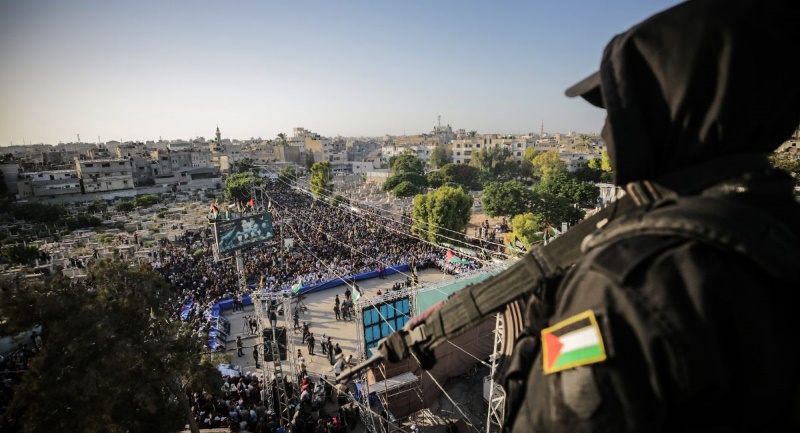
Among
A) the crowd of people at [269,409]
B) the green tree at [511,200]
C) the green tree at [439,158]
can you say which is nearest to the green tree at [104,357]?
the crowd of people at [269,409]

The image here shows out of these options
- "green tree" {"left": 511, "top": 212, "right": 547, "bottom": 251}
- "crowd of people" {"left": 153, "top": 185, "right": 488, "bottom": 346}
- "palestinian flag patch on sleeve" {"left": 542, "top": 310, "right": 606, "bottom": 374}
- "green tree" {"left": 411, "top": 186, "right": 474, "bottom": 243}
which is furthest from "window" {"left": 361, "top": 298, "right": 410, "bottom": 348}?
"palestinian flag patch on sleeve" {"left": 542, "top": 310, "right": 606, "bottom": 374}

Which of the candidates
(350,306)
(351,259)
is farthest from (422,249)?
(350,306)

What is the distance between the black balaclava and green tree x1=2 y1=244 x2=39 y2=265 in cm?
3966

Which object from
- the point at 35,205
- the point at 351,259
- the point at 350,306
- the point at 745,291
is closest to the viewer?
the point at 745,291

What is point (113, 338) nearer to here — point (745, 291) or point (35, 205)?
point (745, 291)

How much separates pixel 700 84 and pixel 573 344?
2.14 ft

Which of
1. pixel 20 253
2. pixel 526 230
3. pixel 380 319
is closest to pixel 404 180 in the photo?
pixel 526 230

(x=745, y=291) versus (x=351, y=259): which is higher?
(x=745, y=291)

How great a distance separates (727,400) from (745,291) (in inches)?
9.4

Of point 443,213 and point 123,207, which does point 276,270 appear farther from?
point 123,207

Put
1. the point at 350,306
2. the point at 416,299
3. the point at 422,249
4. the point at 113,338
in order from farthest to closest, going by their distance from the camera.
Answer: the point at 422,249
the point at 350,306
the point at 416,299
the point at 113,338

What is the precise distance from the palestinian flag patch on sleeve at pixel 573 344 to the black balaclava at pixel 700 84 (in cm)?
42

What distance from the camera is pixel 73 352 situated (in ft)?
24.2

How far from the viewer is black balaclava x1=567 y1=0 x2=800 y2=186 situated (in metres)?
0.91
